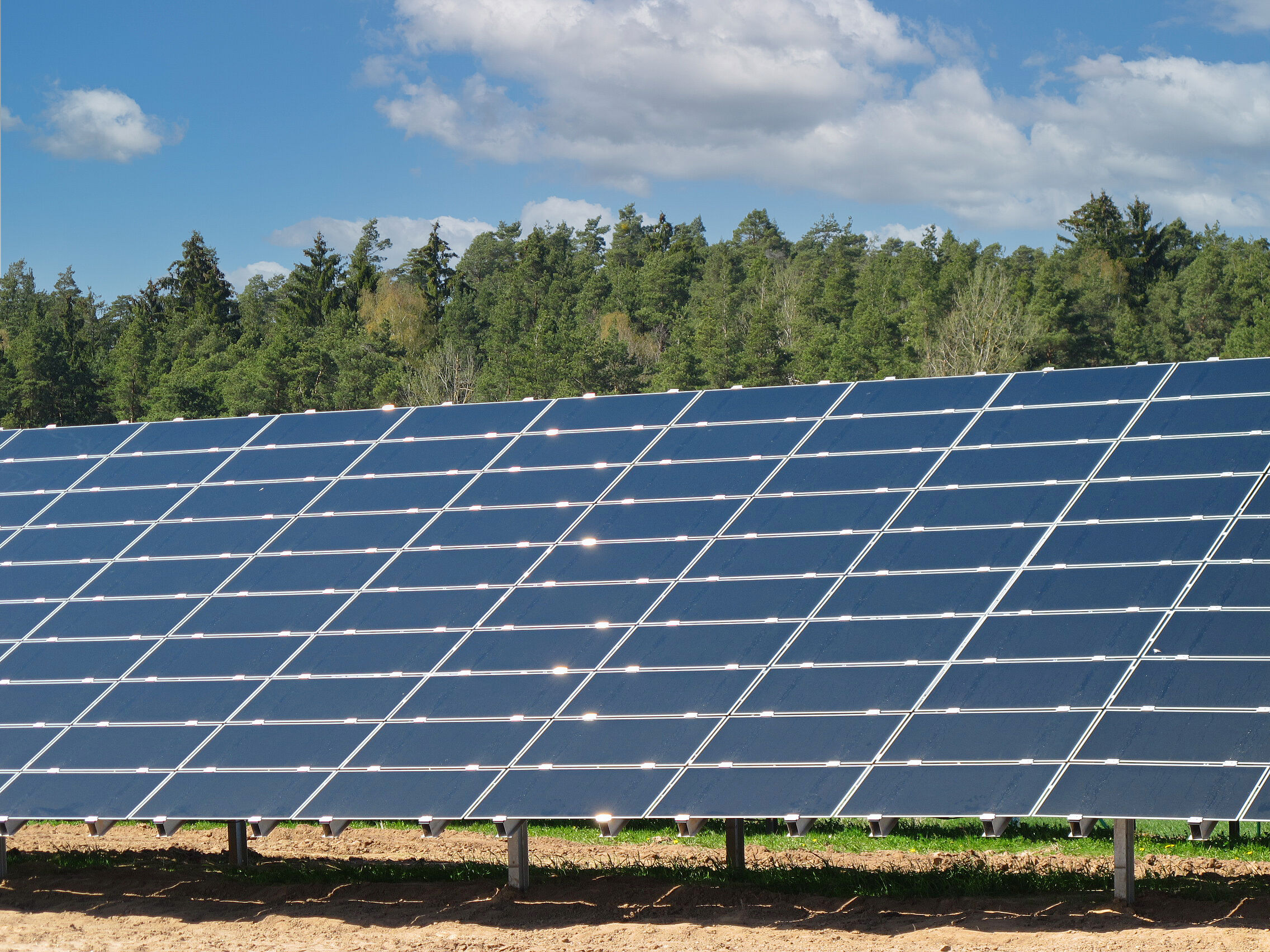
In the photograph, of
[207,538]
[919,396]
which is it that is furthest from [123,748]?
[919,396]

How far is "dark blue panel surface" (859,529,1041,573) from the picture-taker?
16953mm

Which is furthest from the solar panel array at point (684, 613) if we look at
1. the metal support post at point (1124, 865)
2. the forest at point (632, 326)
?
the forest at point (632, 326)

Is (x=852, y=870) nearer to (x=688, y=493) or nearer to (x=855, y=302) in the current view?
(x=688, y=493)

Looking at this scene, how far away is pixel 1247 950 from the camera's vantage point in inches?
535

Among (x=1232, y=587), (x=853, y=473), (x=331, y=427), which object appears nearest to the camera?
(x=1232, y=587)

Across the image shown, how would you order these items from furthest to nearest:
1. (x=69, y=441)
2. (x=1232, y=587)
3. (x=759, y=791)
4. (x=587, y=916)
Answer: (x=69, y=441) < (x=587, y=916) < (x=1232, y=587) < (x=759, y=791)

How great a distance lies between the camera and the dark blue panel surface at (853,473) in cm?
1859

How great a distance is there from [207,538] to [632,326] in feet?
455

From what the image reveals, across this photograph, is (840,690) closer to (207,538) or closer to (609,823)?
(609,823)

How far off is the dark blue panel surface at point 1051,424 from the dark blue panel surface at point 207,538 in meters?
10.2

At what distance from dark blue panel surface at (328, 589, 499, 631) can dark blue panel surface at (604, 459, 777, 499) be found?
265 cm

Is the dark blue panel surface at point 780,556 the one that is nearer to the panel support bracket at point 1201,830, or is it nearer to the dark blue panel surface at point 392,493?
the dark blue panel surface at point 392,493

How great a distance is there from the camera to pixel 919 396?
2033 cm

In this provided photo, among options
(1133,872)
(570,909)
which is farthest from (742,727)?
(1133,872)
